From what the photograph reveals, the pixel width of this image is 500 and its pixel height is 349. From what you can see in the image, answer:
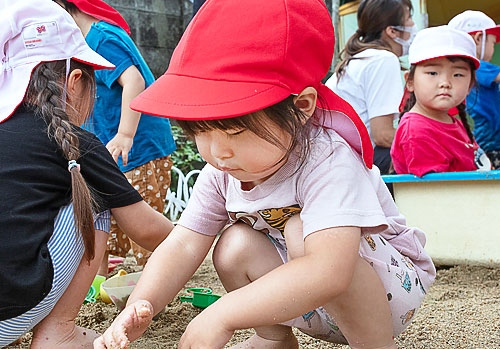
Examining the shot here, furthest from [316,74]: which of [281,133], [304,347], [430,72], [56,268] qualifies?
[430,72]

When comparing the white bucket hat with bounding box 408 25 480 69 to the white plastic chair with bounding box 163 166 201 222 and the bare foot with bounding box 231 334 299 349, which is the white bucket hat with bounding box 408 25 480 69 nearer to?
the bare foot with bounding box 231 334 299 349

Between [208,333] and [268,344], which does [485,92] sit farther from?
[208,333]

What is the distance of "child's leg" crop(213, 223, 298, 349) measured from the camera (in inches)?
44.4

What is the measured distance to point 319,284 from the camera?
2.90 ft

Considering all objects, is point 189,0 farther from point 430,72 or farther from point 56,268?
point 56,268

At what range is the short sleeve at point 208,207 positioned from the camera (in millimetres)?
1130

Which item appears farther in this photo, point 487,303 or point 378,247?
point 487,303

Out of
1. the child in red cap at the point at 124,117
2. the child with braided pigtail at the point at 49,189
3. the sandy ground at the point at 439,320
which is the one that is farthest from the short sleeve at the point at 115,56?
the sandy ground at the point at 439,320

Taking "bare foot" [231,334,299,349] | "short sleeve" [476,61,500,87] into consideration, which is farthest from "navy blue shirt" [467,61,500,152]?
"bare foot" [231,334,299,349]

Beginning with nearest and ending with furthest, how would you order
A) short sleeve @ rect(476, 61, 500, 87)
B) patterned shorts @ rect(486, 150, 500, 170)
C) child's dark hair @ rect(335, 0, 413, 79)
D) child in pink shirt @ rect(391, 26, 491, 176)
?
child in pink shirt @ rect(391, 26, 491, 176)
child's dark hair @ rect(335, 0, 413, 79)
short sleeve @ rect(476, 61, 500, 87)
patterned shorts @ rect(486, 150, 500, 170)

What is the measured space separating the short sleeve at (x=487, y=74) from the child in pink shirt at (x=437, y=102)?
470 mm

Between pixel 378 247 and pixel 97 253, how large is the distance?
2.03ft

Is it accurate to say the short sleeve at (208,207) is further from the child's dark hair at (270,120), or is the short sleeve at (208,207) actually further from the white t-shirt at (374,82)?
the white t-shirt at (374,82)

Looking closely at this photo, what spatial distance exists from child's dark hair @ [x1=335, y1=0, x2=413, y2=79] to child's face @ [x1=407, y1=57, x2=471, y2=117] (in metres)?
0.44
